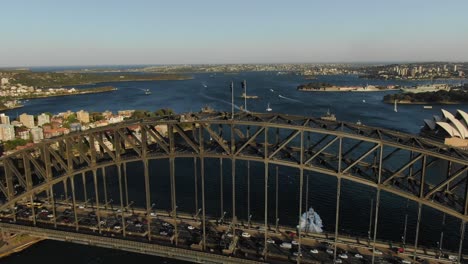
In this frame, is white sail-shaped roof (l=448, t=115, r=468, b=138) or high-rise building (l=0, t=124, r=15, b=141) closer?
high-rise building (l=0, t=124, r=15, b=141)

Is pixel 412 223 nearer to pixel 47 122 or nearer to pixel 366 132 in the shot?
pixel 366 132

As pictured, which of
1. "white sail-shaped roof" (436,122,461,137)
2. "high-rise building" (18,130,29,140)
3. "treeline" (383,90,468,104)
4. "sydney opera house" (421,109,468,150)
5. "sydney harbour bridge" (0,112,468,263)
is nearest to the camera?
"sydney harbour bridge" (0,112,468,263)

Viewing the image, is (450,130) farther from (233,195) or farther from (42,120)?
(42,120)

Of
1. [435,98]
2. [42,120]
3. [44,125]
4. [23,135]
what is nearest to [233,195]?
[23,135]

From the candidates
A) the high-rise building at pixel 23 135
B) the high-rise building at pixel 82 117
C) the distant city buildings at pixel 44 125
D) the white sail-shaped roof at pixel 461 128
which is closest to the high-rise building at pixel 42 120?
the distant city buildings at pixel 44 125

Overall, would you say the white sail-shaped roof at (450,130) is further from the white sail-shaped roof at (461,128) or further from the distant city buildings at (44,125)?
the distant city buildings at (44,125)

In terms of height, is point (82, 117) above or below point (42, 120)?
above

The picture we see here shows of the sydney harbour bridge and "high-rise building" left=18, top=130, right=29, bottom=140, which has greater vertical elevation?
the sydney harbour bridge

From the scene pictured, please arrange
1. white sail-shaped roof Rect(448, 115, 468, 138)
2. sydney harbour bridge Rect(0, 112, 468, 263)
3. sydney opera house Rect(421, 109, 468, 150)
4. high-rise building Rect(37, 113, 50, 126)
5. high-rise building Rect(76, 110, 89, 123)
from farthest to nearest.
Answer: high-rise building Rect(76, 110, 89, 123)
high-rise building Rect(37, 113, 50, 126)
white sail-shaped roof Rect(448, 115, 468, 138)
sydney opera house Rect(421, 109, 468, 150)
sydney harbour bridge Rect(0, 112, 468, 263)

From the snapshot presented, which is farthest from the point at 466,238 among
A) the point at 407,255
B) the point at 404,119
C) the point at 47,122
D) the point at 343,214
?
the point at 47,122

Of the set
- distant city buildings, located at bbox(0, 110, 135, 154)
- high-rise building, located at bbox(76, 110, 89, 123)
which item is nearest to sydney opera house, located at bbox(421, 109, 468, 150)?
distant city buildings, located at bbox(0, 110, 135, 154)

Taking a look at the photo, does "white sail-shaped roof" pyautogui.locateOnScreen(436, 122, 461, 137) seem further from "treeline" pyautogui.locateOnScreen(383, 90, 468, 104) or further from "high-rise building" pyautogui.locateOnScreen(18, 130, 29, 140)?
"high-rise building" pyautogui.locateOnScreen(18, 130, 29, 140)

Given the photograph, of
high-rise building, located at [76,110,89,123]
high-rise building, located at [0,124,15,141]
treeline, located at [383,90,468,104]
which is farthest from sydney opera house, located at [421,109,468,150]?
high-rise building, located at [0,124,15,141]
